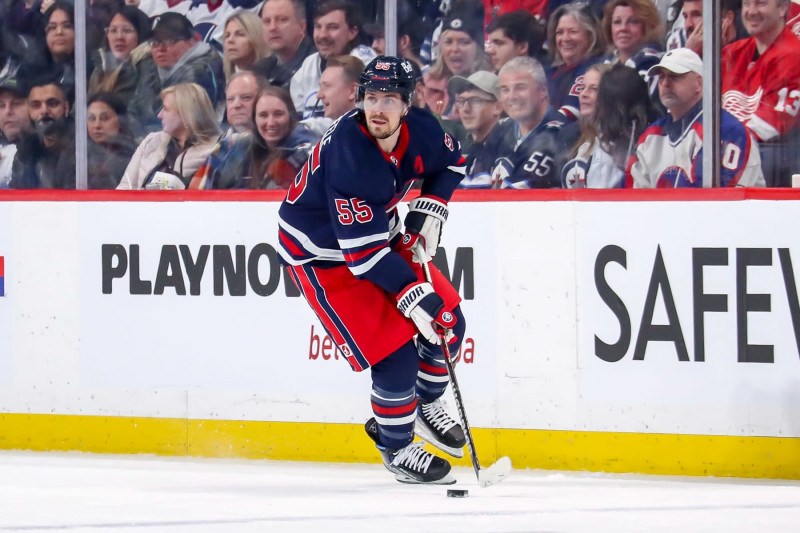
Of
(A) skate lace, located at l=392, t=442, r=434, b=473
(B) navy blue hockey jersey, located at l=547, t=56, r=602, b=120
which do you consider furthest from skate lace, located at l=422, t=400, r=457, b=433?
(B) navy blue hockey jersey, located at l=547, t=56, r=602, b=120

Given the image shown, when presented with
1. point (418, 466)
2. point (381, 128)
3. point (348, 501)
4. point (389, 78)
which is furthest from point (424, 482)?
point (389, 78)

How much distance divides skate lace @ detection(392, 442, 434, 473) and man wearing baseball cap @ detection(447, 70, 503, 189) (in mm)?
1655

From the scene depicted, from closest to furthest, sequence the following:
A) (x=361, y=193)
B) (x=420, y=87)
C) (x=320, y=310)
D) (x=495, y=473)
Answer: (x=361, y=193) < (x=495, y=473) < (x=320, y=310) < (x=420, y=87)

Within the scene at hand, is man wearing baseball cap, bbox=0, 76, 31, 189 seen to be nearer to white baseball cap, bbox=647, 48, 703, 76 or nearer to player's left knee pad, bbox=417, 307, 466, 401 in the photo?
player's left knee pad, bbox=417, 307, 466, 401

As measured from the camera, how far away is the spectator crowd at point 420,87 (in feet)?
14.0

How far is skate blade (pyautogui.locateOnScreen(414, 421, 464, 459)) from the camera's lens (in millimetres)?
3295

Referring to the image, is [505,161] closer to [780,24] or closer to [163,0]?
[780,24]

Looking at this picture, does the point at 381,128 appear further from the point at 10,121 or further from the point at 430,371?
the point at 10,121

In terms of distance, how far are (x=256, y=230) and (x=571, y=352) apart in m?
1.14

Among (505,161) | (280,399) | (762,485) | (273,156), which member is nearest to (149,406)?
(280,399)

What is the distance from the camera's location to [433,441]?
3.34m

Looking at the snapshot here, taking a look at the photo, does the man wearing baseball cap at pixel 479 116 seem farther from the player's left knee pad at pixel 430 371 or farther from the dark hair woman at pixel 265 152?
the player's left knee pad at pixel 430 371

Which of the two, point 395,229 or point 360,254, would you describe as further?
point 395,229

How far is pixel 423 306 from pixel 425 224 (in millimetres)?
318
